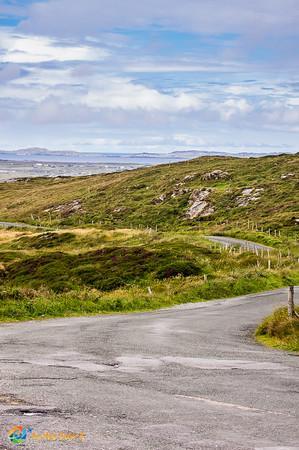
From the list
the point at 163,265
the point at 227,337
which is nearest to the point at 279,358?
the point at 227,337

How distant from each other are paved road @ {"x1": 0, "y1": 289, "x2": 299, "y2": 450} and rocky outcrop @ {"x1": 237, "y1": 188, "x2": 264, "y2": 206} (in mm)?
90812

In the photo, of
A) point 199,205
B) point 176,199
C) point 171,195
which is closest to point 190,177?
point 171,195

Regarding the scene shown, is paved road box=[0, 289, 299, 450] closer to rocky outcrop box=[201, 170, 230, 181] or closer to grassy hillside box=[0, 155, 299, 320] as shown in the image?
grassy hillside box=[0, 155, 299, 320]

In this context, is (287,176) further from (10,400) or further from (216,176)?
(10,400)

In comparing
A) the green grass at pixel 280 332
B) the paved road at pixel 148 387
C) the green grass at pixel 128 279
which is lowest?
the green grass at pixel 128 279

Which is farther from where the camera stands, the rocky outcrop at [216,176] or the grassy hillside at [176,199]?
the rocky outcrop at [216,176]

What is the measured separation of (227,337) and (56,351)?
22.5 feet

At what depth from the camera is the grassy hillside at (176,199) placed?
103438 mm

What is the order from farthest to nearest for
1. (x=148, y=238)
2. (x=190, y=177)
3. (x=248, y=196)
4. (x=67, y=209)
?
(x=190, y=177), (x=67, y=209), (x=248, y=196), (x=148, y=238)

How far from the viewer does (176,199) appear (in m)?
124

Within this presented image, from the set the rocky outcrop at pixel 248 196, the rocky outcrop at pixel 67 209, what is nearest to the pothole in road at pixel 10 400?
the rocky outcrop at pixel 248 196

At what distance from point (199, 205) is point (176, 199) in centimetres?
852

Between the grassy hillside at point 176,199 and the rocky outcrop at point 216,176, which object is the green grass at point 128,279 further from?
the rocky outcrop at point 216,176

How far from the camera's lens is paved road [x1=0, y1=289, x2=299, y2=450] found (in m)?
9.48
